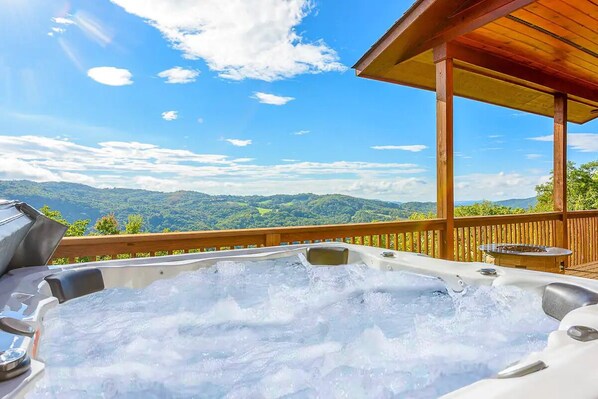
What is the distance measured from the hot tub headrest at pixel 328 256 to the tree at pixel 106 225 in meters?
3.35

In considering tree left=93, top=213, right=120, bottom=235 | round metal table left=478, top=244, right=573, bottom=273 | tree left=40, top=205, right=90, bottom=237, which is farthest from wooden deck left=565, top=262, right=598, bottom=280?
tree left=40, top=205, right=90, bottom=237

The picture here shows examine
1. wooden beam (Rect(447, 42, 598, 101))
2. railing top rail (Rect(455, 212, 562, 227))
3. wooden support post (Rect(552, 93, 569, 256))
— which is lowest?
railing top rail (Rect(455, 212, 562, 227))

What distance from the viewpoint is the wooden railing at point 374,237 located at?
2324 millimetres

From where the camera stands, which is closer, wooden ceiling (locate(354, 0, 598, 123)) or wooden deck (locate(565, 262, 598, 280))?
wooden ceiling (locate(354, 0, 598, 123))

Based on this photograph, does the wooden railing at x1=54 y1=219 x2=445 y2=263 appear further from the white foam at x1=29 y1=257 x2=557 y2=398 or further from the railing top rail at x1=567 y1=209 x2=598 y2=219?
the railing top rail at x1=567 y1=209 x2=598 y2=219

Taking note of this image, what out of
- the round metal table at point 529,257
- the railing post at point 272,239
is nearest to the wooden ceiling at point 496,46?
the round metal table at point 529,257

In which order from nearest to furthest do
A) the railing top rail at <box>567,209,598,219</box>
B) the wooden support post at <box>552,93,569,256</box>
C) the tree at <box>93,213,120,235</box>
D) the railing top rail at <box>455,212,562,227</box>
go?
the railing top rail at <box>455,212,562,227</box> → the wooden support post at <box>552,93,569,256</box> → the tree at <box>93,213,120,235</box> → the railing top rail at <box>567,209,598,219</box>

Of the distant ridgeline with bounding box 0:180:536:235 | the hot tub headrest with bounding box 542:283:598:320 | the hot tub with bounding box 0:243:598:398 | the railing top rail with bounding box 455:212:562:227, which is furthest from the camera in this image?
the distant ridgeline with bounding box 0:180:536:235

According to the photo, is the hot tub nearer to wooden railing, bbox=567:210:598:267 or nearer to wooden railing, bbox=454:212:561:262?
wooden railing, bbox=454:212:561:262

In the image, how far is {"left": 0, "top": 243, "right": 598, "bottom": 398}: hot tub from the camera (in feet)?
3.05

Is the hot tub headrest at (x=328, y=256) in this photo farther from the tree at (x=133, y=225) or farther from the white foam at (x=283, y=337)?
the tree at (x=133, y=225)

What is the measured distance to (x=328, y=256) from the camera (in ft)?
8.50

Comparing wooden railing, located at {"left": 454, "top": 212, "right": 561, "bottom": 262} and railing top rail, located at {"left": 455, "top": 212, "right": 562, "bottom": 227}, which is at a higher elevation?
railing top rail, located at {"left": 455, "top": 212, "right": 562, "bottom": 227}

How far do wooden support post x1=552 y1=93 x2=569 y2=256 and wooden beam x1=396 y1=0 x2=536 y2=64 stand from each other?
2.35m
